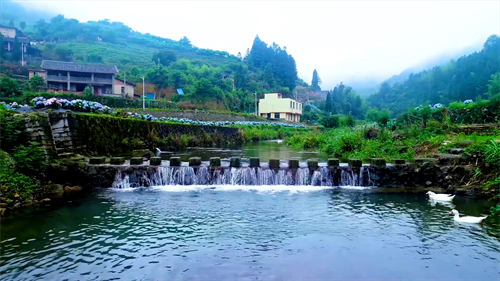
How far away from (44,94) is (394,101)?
61.9 metres

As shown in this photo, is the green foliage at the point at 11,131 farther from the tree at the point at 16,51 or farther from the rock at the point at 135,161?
the tree at the point at 16,51

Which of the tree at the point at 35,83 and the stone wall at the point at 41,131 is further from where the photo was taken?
the tree at the point at 35,83

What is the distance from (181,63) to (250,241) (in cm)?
6561

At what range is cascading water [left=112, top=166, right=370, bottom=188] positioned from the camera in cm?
1070

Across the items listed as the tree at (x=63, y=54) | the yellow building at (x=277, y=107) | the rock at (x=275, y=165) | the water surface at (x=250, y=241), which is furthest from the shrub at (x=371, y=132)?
the tree at (x=63, y=54)

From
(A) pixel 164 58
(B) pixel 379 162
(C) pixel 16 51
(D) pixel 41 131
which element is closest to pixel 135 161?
(D) pixel 41 131

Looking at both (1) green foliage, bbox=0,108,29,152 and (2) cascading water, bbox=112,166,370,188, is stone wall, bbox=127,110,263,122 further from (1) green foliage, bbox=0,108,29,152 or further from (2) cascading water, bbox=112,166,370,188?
(1) green foliage, bbox=0,108,29,152

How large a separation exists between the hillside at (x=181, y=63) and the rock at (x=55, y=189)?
37.3 metres

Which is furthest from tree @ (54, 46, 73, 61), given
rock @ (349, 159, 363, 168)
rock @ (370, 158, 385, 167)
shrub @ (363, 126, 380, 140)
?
rock @ (370, 158, 385, 167)

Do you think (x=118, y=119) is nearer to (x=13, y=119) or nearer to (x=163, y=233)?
(x=13, y=119)

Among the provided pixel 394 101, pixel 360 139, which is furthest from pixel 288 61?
pixel 360 139

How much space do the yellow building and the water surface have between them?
169 ft

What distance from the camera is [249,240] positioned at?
19.6 ft

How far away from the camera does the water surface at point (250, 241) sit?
4828mm
